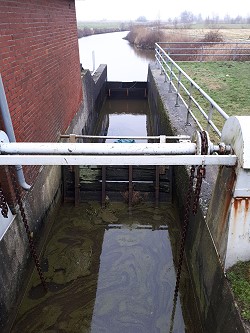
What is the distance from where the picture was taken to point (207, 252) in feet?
11.8

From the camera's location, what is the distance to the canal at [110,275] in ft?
13.0

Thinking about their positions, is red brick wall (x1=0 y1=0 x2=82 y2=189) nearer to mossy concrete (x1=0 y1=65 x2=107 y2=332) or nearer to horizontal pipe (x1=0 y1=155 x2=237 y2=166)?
mossy concrete (x1=0 y1=65 x2=107 y2=332)

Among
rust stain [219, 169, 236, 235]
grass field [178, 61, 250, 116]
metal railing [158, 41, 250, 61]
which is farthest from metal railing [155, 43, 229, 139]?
metal railing [158, 41, 250, 61]

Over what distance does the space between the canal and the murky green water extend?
13mm

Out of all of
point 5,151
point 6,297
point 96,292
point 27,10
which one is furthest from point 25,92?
point 96,292

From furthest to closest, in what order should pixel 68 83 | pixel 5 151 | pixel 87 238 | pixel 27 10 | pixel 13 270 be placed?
pixel 68 83, pixel 87 238, pixel 27 10, pixel 13 270, pixel 5 151

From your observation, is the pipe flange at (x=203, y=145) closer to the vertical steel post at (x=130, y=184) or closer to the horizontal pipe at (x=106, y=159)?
the horizontal pipe at (x=106, y=159)

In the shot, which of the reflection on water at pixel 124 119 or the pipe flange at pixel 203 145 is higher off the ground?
the pipe flange at pixel 203 145

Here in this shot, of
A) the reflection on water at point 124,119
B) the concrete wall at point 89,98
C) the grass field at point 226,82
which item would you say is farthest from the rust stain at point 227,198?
the reflection on water at point 124,119

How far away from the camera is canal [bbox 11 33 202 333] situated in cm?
397

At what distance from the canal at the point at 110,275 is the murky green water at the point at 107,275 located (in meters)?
0.01

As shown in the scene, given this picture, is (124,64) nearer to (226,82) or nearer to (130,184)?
(226,82)

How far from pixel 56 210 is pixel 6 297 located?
8.05ft

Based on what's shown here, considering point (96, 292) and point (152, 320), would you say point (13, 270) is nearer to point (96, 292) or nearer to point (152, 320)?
point (96, 292)
